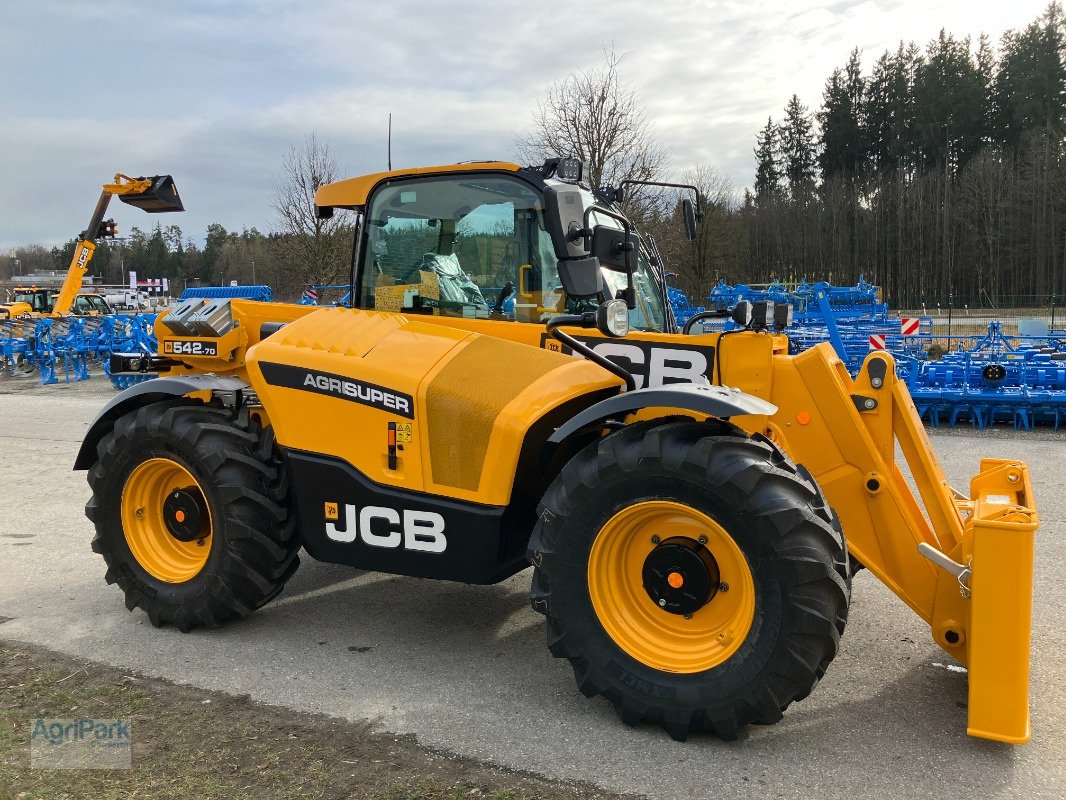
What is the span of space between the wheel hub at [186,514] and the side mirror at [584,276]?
2395 mm

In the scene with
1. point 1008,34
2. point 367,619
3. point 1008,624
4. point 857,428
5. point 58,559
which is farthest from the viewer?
point 1008,34

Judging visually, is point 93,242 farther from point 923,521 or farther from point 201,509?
point 923,521

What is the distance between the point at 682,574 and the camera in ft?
10.9

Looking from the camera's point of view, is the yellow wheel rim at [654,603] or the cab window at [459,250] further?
the cab window at [459,250]

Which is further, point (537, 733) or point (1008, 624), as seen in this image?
point (537, 733)

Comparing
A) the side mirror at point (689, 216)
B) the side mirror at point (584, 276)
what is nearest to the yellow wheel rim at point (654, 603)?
the side mirror at point (584, 276)

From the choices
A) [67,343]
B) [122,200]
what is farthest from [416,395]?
[67,343]

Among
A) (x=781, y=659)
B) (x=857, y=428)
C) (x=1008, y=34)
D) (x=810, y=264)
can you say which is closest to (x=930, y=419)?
(x=857, y=428)

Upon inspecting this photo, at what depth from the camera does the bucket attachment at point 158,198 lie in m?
13.3

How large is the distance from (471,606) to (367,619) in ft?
1.93

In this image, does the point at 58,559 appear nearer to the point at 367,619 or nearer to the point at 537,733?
the point at 367,619

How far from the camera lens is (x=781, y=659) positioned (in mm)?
3064

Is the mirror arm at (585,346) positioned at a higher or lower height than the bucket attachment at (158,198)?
lower

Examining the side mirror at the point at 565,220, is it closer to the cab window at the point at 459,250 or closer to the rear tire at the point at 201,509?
the cab window at the point at 459,250
